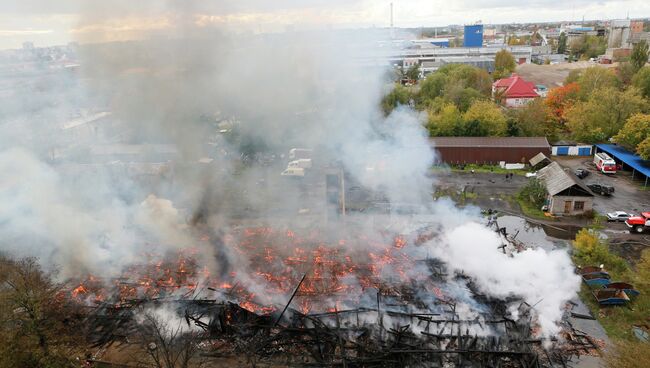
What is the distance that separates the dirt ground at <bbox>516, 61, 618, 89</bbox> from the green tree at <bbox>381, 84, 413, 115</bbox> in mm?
24745

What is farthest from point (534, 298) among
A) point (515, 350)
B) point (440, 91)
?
point (440, 91)

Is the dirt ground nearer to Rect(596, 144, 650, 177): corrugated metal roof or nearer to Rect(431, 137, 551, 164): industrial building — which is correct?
Rect(596, 144, 650, 177): corrugated metal roof

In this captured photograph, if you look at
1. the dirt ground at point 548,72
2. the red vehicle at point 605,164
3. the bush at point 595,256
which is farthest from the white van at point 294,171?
the dirt ground at point 548,72

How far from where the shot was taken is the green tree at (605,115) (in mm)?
27202

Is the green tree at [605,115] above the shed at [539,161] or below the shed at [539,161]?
above

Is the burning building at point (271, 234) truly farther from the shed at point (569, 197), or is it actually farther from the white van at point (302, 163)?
the shed at point (569, 197)

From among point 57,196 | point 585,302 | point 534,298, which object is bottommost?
point 585,302

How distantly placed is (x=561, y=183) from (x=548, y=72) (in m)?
46.2

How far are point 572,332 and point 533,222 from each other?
7997 millimetres

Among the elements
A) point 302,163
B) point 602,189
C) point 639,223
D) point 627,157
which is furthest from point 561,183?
point 302,163

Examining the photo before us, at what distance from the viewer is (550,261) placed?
12.7m

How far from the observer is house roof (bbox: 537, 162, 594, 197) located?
61.4 feet

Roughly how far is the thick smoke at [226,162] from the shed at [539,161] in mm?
6072

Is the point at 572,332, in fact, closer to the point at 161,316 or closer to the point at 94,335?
the point at 161,316
